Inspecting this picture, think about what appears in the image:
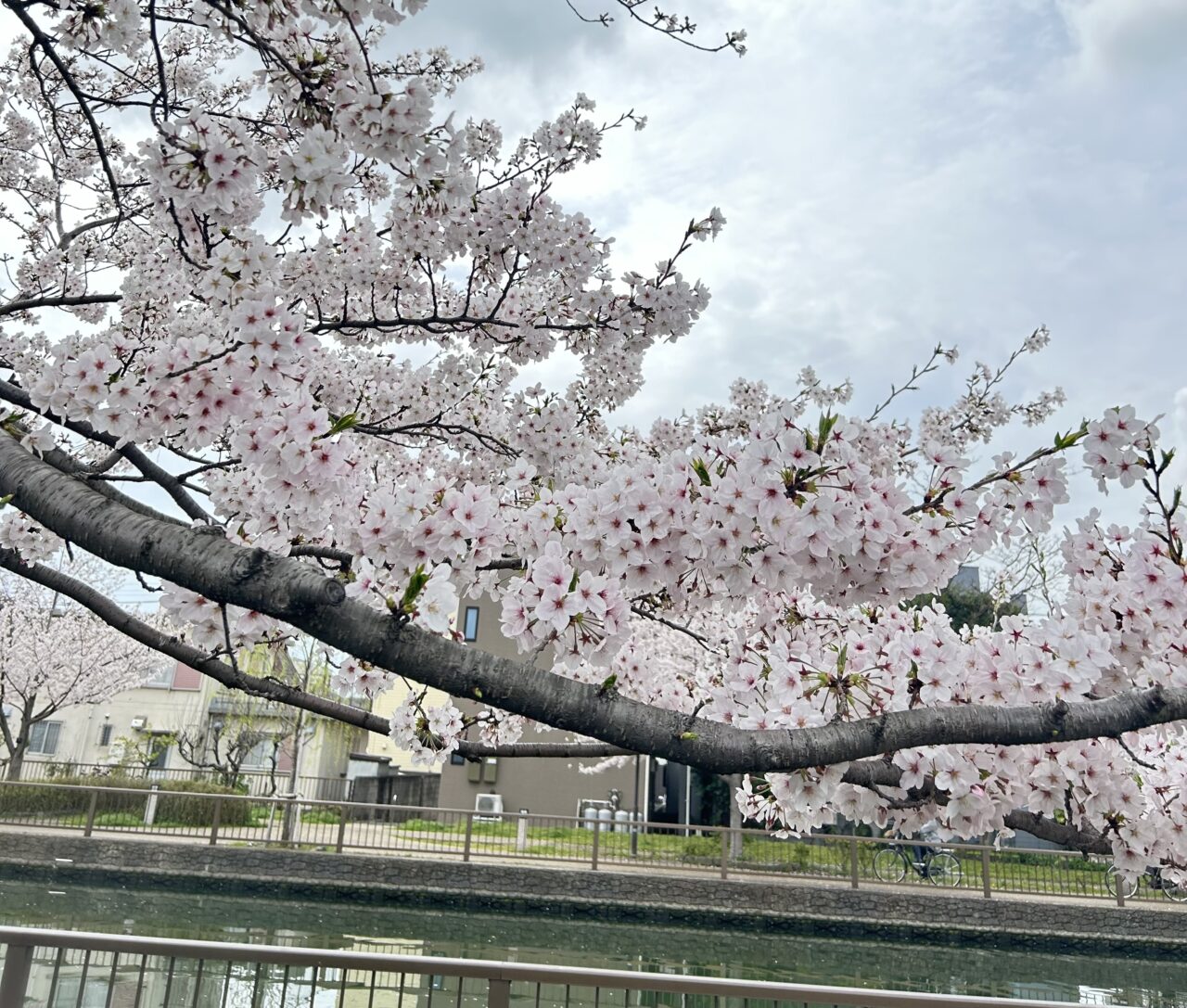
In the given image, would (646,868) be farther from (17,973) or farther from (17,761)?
(17,761)

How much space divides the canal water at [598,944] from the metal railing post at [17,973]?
24.6 ft

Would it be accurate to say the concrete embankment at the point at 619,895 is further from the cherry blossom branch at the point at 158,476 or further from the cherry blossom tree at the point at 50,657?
the cherry blossom branch at the point at 158,476

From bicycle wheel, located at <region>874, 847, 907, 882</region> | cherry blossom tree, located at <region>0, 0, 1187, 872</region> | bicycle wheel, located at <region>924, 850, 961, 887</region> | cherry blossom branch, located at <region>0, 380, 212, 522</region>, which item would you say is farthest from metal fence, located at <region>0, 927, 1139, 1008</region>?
bicycle wheel, located at <region>924, 850, 961, 887</region>

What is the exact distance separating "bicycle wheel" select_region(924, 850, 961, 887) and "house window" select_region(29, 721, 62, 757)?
96.1 feet

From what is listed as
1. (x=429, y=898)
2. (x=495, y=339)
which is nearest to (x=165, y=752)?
(x=429, y=898)

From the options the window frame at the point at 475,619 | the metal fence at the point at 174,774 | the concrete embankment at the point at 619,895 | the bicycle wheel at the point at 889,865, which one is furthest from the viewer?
the window frame at the point at 475,619

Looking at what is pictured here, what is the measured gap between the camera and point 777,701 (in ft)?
8.49

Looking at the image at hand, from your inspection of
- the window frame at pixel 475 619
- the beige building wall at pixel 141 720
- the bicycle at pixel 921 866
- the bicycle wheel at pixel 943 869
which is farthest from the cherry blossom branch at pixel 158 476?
the beige building wall at pixel 141 720

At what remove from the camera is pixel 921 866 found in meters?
14.2

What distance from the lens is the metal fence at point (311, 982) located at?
2381mm

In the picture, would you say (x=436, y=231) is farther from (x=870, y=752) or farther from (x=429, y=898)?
(x=429, y=898)

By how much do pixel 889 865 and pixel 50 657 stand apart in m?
21.5

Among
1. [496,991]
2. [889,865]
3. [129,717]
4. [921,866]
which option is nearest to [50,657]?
[129,717]

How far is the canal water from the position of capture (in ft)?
31.2
